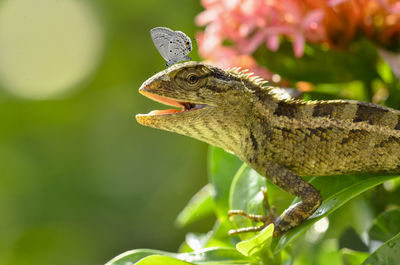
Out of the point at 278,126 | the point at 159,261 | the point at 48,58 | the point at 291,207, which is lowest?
the point at 159,261

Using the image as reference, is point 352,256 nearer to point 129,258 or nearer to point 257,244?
point 257,244

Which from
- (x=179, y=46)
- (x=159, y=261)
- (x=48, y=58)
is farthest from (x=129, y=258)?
(x=48, y=58)

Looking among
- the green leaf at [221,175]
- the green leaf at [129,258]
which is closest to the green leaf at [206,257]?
the green leaf at [129,258]

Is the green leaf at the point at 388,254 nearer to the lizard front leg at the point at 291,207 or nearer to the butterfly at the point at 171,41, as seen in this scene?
the lizard front leg at the point at 291,207

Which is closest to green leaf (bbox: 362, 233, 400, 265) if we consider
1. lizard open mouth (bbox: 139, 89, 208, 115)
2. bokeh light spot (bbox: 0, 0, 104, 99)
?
lizard open mouth (bbox: 139, 89, 208, 115)

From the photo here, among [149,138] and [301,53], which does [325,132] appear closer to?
[301,53]

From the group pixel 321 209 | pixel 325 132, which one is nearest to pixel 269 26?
pixel 325 132
